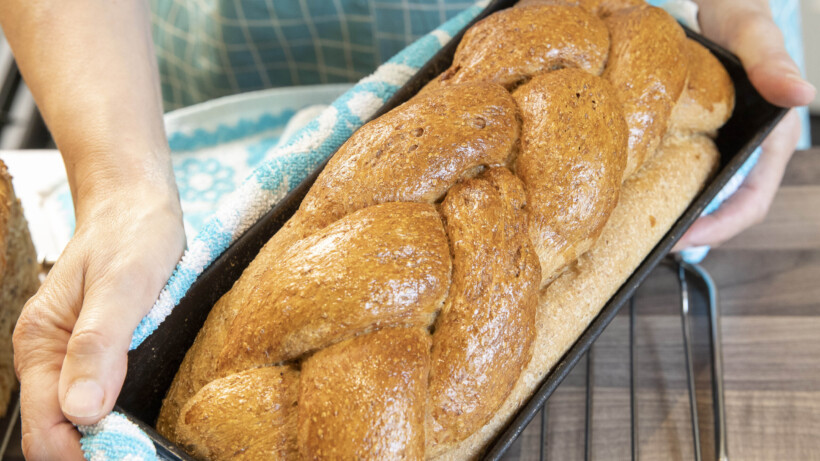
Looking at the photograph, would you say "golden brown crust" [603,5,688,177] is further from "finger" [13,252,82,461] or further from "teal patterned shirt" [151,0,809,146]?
"finger" [13,252,82,461]

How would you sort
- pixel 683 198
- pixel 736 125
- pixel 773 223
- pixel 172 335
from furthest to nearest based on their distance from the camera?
pixel 773 223, pixel 736 125, pixel 683 198, pixel 172 335

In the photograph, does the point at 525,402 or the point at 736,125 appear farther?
the point at 736,125

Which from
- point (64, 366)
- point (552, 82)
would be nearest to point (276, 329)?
point (64, 366)

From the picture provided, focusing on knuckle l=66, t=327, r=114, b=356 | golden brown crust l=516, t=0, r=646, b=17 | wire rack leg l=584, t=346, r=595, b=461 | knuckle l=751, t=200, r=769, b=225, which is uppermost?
golden brown crust l=516, t=0, r=646, b=17

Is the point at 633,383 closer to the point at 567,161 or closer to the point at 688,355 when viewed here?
the point at 688,355

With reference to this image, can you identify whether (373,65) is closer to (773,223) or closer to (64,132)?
(64,132)

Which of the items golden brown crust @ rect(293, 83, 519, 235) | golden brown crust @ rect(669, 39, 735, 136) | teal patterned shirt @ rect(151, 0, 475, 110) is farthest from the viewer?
teal patterned shirt @ rect(151, 0, 475, 110)

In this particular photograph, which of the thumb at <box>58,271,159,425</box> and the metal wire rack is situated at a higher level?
the thumb at <box>58,271,159,425</box>

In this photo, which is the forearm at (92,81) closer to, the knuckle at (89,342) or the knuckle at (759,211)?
the knuckle at (89,342)

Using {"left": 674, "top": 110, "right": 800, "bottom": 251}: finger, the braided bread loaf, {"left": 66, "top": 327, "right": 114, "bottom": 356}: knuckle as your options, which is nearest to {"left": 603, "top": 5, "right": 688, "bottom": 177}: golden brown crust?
the braided bread loaf
